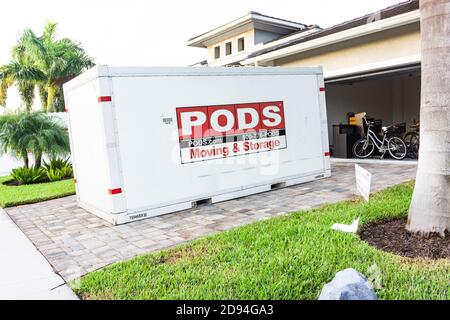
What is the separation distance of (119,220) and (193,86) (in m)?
2.52

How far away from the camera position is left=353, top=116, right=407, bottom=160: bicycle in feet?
35.6

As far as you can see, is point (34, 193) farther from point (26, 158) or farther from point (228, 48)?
point (228, 48)

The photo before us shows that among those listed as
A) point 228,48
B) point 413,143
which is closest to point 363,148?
point 413,143

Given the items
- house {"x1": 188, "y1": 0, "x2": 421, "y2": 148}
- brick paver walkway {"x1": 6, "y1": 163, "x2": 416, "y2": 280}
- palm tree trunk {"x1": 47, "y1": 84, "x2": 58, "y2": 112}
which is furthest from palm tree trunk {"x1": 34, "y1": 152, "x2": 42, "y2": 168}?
palm tree trunk {"x1": 47, "y1": 84, "x2": 58, "y2": 112}

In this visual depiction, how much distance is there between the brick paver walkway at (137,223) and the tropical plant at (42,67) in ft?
71.5

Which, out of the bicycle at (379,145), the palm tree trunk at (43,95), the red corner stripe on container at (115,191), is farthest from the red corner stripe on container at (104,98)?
the palm tree trunk at (43,95)

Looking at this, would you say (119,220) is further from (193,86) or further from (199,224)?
(193,86)

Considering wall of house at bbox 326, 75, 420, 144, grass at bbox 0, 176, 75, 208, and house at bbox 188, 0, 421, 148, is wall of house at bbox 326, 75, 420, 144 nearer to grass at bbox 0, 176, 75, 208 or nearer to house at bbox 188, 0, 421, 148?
house at bbox 188, 0, 421, 148

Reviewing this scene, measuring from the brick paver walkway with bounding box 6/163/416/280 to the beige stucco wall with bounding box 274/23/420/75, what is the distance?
3.20m

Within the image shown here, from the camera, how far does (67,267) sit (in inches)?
161

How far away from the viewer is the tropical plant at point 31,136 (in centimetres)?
1158

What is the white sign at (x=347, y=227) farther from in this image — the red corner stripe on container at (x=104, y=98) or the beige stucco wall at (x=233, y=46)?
the beige stucco wall at (x=233, y=46)

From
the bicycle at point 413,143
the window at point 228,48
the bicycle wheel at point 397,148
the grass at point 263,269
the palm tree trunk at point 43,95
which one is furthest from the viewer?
the palm tree trunk at point 43,95

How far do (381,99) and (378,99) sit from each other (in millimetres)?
180
